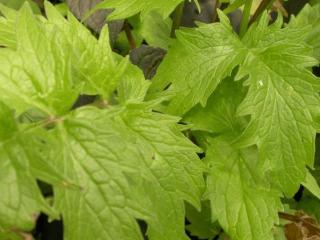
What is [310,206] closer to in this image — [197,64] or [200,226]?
[200,226]

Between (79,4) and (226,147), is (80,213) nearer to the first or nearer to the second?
(226,147)

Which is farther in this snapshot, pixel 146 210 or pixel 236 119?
pixel 236 119

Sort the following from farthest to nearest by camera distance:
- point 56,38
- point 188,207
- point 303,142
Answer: point 188,207 → point 303,142 → point 56,38

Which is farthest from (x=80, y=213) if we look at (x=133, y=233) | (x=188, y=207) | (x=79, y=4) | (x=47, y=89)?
(x=79, y=4)

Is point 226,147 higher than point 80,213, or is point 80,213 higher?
point 80,213

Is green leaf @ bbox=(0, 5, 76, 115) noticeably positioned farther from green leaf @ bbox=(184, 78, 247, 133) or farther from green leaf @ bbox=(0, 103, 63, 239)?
green leaf @ bbox=(184, 78, 247, 133)

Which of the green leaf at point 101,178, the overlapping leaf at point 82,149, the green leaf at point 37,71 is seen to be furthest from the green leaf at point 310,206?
the green leaf at point 37,71
